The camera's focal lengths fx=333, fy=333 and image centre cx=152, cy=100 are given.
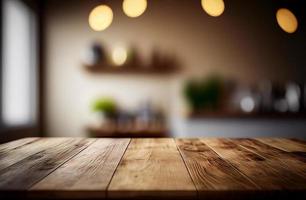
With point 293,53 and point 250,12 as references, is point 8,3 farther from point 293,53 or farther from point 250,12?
point 293,53

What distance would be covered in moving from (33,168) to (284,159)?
2.76 ft

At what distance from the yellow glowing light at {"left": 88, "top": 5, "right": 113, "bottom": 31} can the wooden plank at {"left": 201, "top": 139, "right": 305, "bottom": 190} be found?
111 cm

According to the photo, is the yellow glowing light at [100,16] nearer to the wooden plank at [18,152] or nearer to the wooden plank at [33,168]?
the wooden plank at [18,152]

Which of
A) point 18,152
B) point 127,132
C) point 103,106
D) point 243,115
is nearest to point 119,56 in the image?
point 103,106

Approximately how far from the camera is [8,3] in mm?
3232

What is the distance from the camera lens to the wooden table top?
756 mm

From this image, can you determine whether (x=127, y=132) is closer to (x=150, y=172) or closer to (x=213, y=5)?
(x=213, y=5)

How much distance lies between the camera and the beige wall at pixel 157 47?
12.9ft

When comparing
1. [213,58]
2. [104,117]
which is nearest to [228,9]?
[213,58]

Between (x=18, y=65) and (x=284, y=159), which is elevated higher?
(x=18, y=65)

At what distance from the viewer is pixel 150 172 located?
94 cm

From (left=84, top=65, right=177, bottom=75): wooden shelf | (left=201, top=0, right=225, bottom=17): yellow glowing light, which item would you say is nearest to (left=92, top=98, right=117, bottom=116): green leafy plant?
(left=84, top=65, right=177, bottom=75): wooden shelf

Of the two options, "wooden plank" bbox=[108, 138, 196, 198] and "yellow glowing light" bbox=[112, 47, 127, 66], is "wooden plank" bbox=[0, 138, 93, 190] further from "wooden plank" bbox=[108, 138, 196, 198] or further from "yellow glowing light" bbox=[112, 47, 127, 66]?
"yellow glowing light" bbox=[112, 47, 127, 66]

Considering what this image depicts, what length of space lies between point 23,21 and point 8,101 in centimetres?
97
